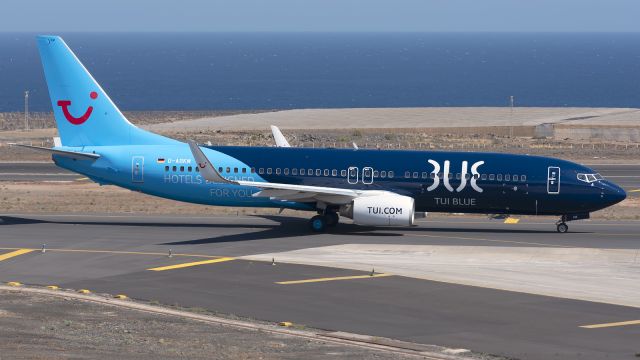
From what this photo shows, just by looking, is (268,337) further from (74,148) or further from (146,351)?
(74,148)

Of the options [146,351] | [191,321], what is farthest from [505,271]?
[146,351]

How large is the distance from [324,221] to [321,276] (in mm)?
10598

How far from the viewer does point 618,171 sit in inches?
3110

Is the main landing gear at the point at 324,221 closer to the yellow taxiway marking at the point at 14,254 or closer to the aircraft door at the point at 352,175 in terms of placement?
the aircraft door at the point at 352,175

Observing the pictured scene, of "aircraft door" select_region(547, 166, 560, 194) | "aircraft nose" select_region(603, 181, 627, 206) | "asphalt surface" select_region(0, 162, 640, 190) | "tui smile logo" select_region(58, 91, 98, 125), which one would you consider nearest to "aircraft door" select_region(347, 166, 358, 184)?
"aircraft door" select_region(547, 166, 560, 194)

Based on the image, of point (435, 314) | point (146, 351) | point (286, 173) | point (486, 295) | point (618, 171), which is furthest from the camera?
point (618, 171)

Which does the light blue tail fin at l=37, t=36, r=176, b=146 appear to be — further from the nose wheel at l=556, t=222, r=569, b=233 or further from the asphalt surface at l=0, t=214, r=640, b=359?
the nose wheel at l=556, t=222, r=569, b=233

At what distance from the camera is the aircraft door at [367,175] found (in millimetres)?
50531

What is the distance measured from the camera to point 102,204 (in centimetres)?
5997

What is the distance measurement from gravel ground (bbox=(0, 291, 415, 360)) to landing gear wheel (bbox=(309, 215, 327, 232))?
17.3 m

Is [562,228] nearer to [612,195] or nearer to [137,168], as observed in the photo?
[612,195]

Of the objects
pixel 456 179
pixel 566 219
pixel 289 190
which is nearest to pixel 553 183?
pixel 566 219

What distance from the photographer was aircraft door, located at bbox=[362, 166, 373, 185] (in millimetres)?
50531

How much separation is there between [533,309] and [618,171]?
46.4m
